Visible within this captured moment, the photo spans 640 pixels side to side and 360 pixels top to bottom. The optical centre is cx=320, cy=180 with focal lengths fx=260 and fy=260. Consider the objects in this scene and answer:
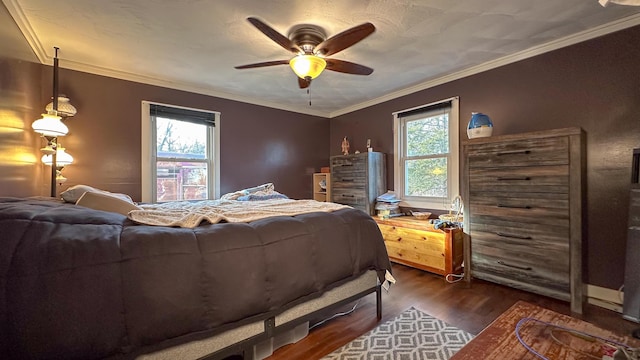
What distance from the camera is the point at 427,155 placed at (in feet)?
12.1

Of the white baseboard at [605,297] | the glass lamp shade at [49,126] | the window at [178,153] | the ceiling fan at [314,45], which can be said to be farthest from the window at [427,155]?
the glass lamp shade at [49,126]

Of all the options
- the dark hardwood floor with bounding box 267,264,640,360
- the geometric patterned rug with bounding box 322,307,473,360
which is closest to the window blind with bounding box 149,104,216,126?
the dark hardwood floor with bounding box 267,264,640,360

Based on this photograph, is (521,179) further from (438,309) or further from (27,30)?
(27,30)

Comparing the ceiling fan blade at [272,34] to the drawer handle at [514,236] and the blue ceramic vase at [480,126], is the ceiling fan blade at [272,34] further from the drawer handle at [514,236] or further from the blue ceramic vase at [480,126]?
the drawer handle at [514,236]

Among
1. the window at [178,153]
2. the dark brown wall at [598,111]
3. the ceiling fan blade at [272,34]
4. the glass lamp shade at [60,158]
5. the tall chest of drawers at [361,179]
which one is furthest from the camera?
the tall chest of drawers at [361,179]

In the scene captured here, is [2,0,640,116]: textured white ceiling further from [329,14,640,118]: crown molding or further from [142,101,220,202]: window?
[142,101,220,202]: window

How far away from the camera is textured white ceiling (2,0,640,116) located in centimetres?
202

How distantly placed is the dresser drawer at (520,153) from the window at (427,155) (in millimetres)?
614

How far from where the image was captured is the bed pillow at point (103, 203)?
1.56 meters

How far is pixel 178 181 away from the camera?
12.0 ft

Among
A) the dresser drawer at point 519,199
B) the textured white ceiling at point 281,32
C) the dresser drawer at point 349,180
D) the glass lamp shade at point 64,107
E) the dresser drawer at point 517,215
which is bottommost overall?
the dresser drawer at point 517,215

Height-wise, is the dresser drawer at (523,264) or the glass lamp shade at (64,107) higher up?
the glass lamp shade at (64,107)

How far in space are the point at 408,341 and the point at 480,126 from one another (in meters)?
2.23

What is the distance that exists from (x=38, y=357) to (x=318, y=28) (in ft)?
8.41
